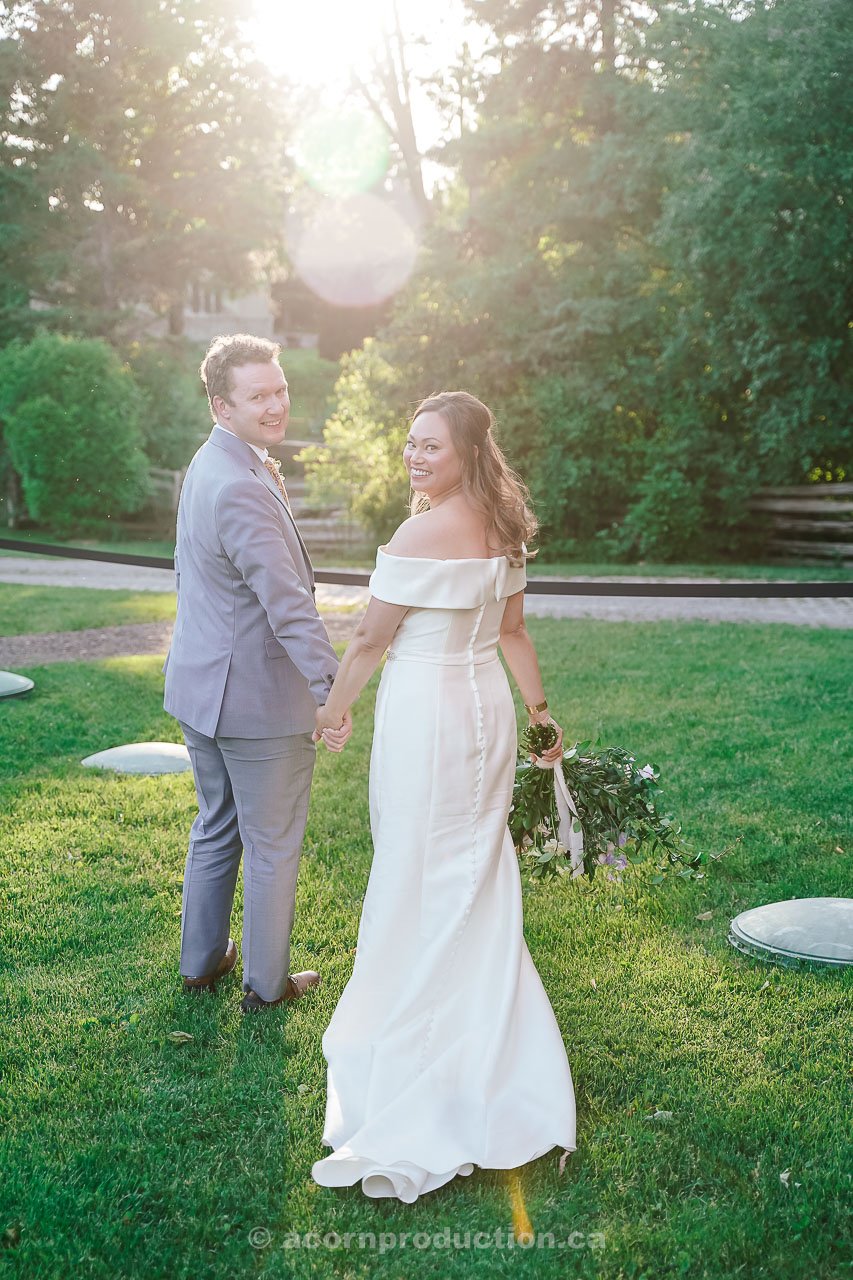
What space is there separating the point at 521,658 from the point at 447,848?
0.73 m

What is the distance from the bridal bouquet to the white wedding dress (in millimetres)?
483

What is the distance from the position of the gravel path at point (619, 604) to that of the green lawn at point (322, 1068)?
5384 millimetres

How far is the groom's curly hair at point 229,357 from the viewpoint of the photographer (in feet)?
12.1

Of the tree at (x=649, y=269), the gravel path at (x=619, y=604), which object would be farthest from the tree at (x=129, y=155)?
the gravel path at (x=619, y=604)

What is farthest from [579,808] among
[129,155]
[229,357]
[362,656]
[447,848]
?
[129,155]

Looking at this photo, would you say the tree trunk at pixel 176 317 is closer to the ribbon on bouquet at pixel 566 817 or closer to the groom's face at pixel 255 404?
the groom's face at pixel 255 404

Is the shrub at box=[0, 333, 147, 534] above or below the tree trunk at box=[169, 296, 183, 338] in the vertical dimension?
below

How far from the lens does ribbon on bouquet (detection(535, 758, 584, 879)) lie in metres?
3.92

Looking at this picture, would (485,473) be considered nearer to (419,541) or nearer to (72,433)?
(419,541)

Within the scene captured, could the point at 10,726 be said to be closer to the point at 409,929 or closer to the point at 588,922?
the point at 588,922

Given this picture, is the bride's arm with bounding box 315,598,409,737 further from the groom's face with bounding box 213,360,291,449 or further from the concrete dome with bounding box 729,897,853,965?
the concrete dome with bounding box 729,897,853,965

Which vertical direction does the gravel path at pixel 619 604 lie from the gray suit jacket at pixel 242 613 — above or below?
below

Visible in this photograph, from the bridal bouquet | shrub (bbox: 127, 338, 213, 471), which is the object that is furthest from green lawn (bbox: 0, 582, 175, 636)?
shrub (bbox: 127, 338, 213, 471)

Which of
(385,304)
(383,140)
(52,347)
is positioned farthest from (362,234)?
(52,347)
